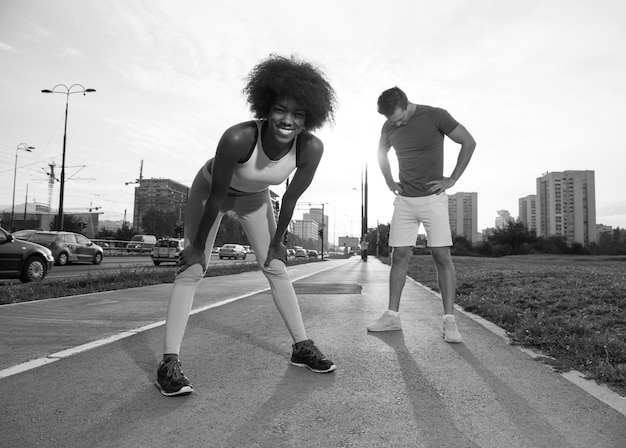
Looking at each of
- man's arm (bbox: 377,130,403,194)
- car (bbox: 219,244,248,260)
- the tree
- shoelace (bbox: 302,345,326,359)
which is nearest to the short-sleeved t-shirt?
man's arm (bbox: 377,130,403,194)

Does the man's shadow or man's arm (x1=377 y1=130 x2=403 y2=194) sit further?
man's arm (x1=377 y1=130 x2=403 y2=194)

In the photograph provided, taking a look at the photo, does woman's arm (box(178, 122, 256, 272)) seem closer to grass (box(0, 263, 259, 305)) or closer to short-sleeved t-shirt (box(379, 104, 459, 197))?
short-sleeved t-shirt (box(379, 104, 459, 197))

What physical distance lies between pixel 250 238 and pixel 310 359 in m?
0.92

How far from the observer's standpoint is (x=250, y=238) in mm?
3137

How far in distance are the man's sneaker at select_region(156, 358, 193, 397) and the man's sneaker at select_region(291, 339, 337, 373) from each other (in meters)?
0.74

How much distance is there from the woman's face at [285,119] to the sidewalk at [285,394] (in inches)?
→ 56.3

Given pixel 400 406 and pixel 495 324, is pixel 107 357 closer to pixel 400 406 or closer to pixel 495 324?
pixel 400 406

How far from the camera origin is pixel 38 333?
155 inches

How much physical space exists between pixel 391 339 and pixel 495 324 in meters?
1.52

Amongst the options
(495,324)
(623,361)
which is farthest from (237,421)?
(495,324)

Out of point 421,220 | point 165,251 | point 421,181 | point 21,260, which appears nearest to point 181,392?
point 421,220

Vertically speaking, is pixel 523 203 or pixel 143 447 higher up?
pixel 523 203

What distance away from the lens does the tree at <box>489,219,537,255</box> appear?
213 feet

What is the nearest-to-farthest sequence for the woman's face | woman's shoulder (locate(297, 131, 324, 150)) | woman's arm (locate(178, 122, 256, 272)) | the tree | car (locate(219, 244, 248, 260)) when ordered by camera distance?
1. woman's arm (locate(178, 122, 256, 272))
2. the woman's face
3. woman's shoulder (locate(297, 131, 324, 150))
4. car (locate(219, 244, 248, 260))
5. the tree
